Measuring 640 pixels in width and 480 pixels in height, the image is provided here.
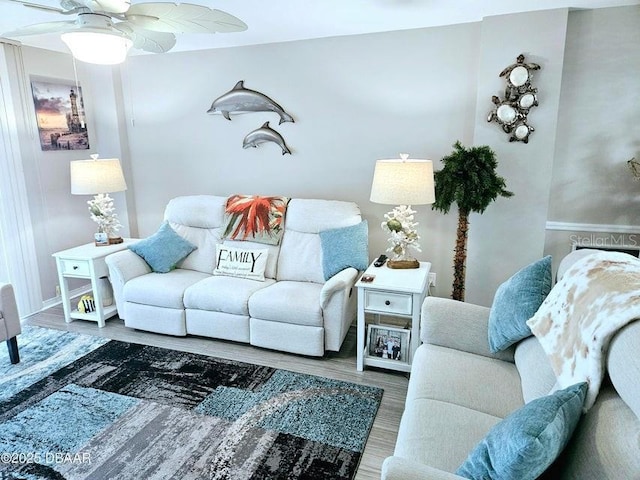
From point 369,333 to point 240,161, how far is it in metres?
2.09

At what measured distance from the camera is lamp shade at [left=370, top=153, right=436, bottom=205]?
106 inches

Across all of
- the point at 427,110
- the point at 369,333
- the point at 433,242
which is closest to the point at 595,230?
the point at 433,242

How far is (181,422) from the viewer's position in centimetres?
232

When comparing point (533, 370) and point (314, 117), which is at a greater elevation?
point (314, 117)

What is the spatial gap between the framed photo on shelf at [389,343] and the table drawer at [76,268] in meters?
2.44

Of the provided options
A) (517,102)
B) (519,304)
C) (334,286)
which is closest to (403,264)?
(334,286)

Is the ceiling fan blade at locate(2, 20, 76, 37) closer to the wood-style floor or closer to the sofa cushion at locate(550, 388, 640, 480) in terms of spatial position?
the wood-style floor

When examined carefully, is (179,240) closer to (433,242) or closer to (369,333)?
(369,333)

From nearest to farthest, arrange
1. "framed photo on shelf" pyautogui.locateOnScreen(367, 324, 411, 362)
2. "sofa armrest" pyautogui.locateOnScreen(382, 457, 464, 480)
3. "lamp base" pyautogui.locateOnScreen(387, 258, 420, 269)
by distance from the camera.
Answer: "sofa armrest" pyautogui.locateOnScreen(382, 457, 464, 480), "framed photo on shelf" pyautogui.locateOnScreen(367, 324, 411, 362), "lamp base" pyautogui.locateOnScreen(387, 258, 420, 269)

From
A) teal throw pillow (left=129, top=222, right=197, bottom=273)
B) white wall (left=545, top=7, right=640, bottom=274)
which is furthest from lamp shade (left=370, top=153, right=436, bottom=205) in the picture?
teal throw pillow (left=129, top=222, right=197, bottom=273)

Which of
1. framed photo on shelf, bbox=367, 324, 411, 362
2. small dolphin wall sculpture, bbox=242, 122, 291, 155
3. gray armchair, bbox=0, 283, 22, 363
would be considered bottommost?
framed photo on shelf, bbox=367, 324, 411, 362

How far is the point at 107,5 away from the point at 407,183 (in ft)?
6.13

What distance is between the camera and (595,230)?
3066mm

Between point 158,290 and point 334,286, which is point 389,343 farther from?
point 158,290
